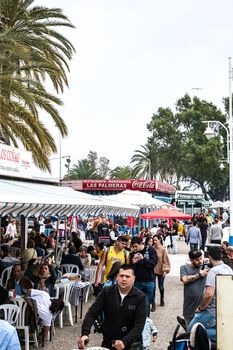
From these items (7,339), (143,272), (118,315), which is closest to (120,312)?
(118,315)

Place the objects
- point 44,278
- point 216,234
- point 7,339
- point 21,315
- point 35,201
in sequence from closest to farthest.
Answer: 1. point 7,339
2. point 21,315
3. point 35,201
4. point 44,278
5. point 216,234

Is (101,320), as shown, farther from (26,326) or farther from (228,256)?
Answer: (228,256)

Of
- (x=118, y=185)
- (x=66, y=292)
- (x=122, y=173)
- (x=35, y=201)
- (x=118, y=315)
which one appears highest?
(x=122, y=173)

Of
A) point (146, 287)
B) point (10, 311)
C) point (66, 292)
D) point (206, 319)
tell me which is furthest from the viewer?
point (66, 292)

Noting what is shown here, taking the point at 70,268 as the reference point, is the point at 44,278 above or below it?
above

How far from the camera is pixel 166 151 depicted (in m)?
64.1

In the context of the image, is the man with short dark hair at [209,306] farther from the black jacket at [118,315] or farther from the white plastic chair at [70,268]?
the white plastic chair at [70,268]

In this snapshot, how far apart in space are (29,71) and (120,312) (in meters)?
14.3

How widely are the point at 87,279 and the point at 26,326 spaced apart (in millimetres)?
4916

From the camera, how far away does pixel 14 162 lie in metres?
12.6

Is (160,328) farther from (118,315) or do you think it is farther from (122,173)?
(122,173)

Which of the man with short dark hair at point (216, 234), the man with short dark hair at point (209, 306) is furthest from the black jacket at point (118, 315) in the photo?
the man with short dark hair at point (216, 234)

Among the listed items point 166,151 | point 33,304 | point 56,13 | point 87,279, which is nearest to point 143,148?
point 166,151

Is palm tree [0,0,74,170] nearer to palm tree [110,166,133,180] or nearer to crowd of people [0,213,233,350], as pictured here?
crowd of people [0,213,233,350]
